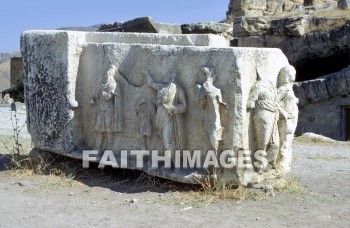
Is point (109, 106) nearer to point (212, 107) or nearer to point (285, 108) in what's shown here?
point (212, 107)

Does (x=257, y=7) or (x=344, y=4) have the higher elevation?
(x=257, y=7)

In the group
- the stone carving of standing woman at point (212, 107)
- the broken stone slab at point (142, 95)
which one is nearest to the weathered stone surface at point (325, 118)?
the broken stone slab at point (142, 95)

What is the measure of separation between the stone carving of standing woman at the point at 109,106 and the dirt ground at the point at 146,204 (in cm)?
70

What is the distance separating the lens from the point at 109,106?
732 centimetres

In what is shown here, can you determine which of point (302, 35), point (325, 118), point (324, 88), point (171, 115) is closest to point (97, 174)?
point (171, 115)

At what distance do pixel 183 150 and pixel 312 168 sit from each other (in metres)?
2.89

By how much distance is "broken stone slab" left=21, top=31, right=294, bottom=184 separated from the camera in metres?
6.29

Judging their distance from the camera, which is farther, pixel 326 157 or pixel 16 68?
pixel 16 68

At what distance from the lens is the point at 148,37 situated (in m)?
7.52

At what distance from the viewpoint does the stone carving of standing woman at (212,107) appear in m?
6.25

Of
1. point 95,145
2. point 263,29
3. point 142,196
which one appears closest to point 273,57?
point 142,196

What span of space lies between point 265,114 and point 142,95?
1731 millimetres

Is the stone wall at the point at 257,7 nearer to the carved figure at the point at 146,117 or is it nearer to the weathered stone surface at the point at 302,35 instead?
the weathered stone surface at the point at 302,35

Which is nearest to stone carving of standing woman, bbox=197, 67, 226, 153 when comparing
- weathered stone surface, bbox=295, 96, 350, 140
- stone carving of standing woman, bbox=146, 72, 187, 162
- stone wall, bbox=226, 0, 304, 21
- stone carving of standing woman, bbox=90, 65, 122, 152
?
stone carving of standing woman, bbox=146, 72, 187, 162
